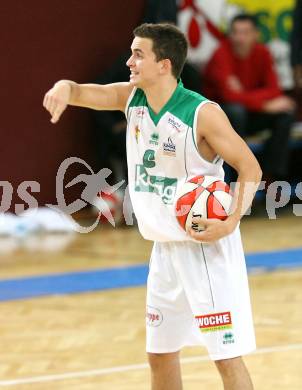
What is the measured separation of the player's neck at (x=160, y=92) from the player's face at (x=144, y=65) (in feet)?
0.10

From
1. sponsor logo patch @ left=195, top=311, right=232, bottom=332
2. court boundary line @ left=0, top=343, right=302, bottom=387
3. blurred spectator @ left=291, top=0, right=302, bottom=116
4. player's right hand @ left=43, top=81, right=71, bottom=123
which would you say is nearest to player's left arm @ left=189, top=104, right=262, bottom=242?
sponsor logo patch @ left=195, top=311, right=232, bottom=332

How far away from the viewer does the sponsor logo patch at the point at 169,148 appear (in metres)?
4.47

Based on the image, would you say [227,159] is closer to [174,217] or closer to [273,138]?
[174,217]

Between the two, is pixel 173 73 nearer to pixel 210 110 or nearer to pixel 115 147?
pixel 210 110

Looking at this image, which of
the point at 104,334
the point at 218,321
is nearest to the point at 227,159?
the point at 218,321

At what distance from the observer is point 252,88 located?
439 inches

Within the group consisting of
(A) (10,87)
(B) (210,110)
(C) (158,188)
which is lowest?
(A) (10,87)

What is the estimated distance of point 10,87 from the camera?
10773 millimetres

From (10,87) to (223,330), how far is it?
22.5ft

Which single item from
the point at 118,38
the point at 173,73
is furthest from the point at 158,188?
the point at 118,38

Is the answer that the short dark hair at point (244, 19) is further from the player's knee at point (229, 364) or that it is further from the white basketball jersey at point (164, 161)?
the player's knee at point (229, 364)

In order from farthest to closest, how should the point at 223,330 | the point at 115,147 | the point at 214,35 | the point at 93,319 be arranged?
the point at 214,35
the point at 115,147
the point at 93,319
the point at 223,330

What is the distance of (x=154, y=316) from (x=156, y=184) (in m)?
0.61

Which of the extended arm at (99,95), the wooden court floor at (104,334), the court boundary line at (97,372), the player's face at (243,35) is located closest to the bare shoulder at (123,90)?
the extended arm at (99,95)
